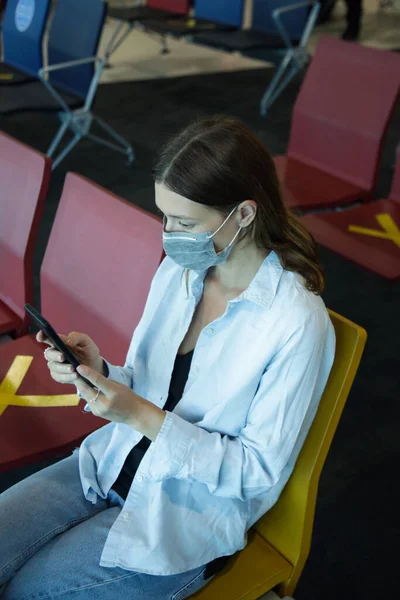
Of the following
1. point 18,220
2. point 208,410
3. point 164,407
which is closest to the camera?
point 208,410

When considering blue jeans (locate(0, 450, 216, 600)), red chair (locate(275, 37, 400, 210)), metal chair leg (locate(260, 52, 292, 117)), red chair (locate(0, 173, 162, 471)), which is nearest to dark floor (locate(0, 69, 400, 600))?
metal chair leg (locate(260, 52, 292, 117))

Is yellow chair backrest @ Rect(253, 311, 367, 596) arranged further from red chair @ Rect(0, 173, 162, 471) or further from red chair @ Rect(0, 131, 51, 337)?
red chair @ Rect(0, 131, 51, 337)

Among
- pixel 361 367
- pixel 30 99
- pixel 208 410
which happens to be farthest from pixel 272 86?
pixel 208 410

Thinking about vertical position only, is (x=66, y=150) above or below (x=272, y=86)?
below

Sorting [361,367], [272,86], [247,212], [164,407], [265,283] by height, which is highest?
[247,212]

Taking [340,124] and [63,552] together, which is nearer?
[63,552]

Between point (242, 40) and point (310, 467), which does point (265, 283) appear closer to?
point (310, 467)

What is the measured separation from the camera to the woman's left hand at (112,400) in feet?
4.00

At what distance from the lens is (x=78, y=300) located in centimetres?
192

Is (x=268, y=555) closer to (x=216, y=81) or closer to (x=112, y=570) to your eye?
(x=112, y=570)

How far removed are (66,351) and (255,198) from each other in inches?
17.3

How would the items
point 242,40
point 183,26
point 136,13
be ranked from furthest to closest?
point 136,13
point 183,26
point 242,40

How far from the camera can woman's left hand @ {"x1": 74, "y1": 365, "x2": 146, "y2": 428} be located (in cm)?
122

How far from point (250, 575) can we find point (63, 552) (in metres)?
0.35
